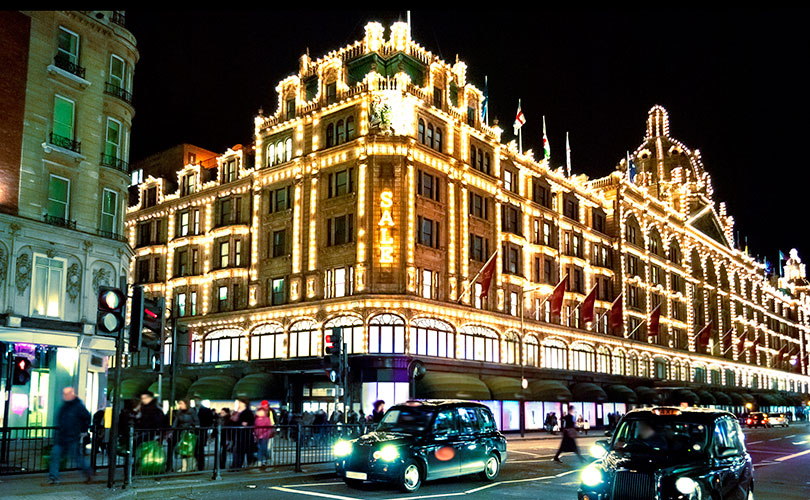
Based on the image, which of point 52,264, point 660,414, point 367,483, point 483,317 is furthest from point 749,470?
point 483,317

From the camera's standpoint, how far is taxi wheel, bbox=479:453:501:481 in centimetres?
1978

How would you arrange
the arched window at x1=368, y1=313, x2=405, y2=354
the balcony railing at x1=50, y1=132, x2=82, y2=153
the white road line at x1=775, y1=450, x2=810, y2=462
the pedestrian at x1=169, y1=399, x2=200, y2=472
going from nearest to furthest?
the pedestrian at x1=169, y1=399, x2=200, y2=472 → the white road line at x1=775, y1=450, x2=810, y2=462 → the balcony railing at x1=50, y1=132, x2=82, y2=153 → the arched window at x1=368, y1=313, x2=405, y2=354

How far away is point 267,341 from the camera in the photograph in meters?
52.3

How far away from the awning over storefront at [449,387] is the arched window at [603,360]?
2041 centimetres

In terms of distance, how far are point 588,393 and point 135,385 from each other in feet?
106

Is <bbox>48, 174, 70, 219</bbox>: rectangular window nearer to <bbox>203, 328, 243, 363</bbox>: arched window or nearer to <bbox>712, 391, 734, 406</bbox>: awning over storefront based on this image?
<bbox>203, 328, 243, 363</bbox>: arched window

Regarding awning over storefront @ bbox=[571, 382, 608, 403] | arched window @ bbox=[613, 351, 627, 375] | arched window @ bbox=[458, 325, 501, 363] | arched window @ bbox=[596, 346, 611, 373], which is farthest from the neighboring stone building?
arched window @ bbox=[613, 351, 627, 375]

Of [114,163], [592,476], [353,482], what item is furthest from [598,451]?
[114,163]

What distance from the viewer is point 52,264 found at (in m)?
32.5

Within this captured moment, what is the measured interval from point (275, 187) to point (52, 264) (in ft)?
73.8

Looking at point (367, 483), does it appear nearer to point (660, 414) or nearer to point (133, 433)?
point (133, 433)

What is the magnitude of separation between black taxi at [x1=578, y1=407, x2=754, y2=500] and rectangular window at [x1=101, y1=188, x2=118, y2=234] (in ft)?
93.4

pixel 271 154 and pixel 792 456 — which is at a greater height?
pixel 271 154

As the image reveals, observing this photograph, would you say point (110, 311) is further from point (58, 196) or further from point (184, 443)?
point (58, 196)
